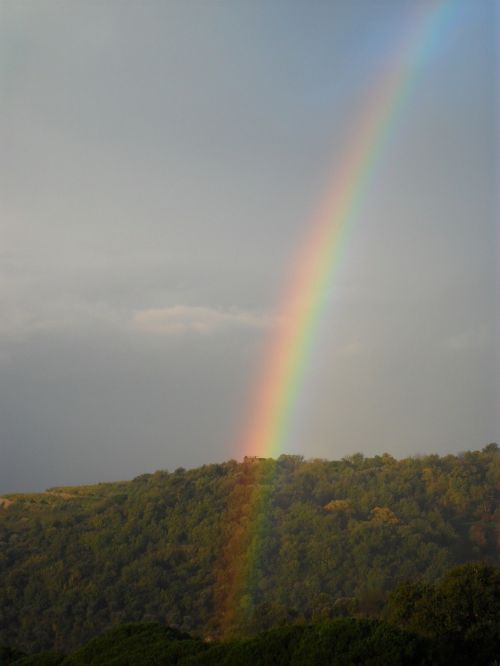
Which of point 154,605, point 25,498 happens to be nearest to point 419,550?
point 154,605

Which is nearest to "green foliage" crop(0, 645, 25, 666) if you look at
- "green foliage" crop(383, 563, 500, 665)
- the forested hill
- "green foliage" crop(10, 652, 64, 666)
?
"green foliage" crop(10, 652, 64, 666)

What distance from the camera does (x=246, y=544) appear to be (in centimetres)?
4919

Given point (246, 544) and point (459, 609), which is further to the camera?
point (246, 544)

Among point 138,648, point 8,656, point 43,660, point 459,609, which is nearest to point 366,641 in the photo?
point 138,648

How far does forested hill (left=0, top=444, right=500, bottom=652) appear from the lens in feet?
139

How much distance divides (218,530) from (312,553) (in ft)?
25.2

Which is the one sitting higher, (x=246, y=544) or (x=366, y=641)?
(x=246, y=544)

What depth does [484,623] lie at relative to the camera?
723 inches

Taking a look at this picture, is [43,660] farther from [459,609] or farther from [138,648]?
[459,609]

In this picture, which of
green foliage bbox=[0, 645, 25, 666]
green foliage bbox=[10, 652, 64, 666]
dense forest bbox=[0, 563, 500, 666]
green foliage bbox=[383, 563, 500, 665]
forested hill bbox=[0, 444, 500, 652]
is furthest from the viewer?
forested hill bbox=[0, 444, 500, 652]

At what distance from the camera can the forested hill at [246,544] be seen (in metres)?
42.3

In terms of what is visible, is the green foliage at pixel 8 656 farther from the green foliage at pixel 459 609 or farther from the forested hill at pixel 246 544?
the forested hill at pixel 246 544

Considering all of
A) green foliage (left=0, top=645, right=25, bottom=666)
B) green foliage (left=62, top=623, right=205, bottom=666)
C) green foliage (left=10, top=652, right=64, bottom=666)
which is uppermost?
green foliage (left=62, top=623, right=205, bottom=666)

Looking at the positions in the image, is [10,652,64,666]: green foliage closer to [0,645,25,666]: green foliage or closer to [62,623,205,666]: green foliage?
[62,623,205,666]: green foliage
